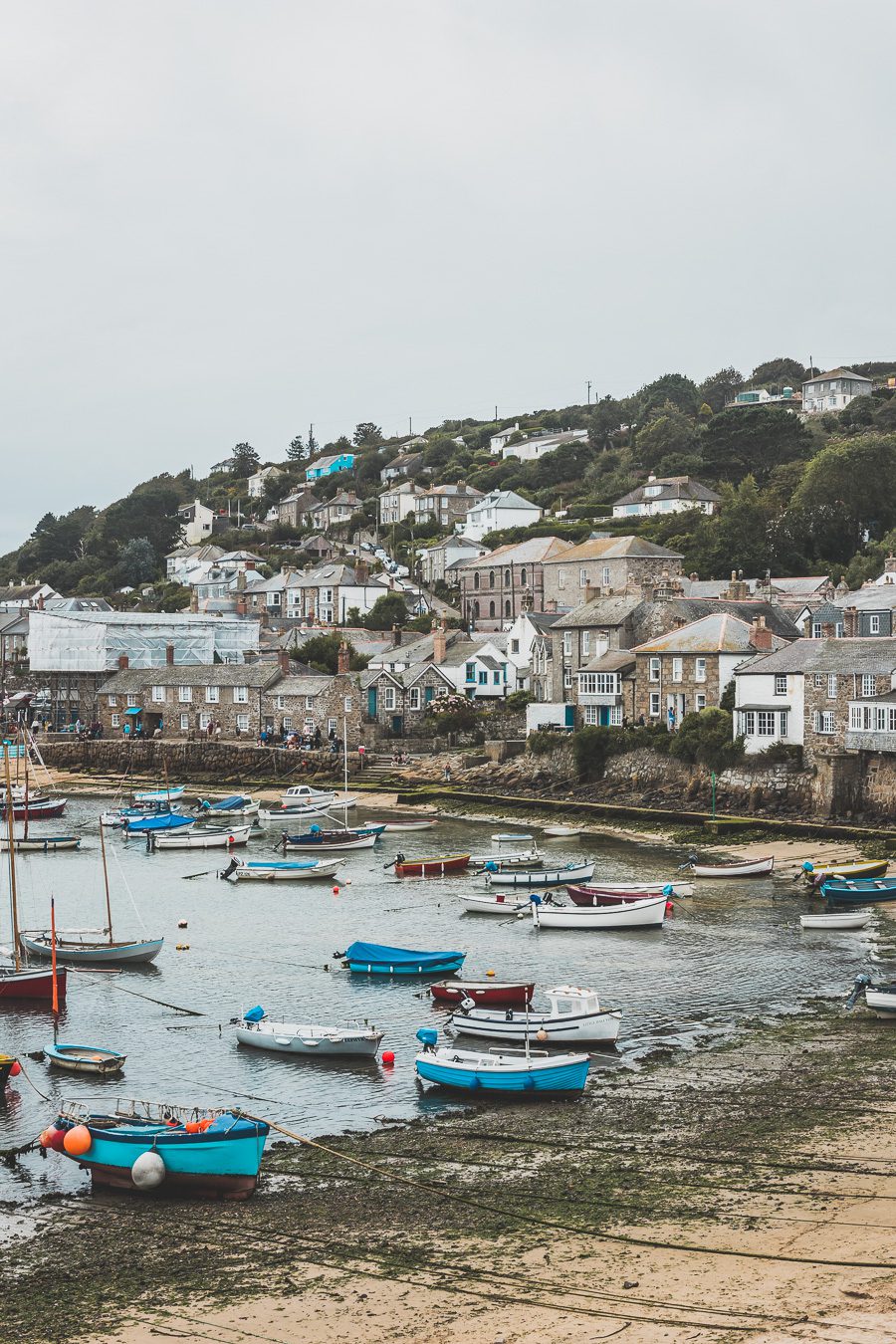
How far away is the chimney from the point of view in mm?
62094

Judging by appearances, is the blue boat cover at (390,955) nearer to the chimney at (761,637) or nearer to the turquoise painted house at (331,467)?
the chimney at (761,637)

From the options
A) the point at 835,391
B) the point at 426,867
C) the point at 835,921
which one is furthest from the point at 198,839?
the point at 835,391

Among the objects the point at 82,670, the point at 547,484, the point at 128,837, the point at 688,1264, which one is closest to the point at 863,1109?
the point at 688,1264

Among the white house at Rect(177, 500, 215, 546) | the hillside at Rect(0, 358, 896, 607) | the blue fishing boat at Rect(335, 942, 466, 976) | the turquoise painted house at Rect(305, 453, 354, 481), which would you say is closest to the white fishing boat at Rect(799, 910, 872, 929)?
the blue fishing boat at Rect(335, 942, 466, 976)

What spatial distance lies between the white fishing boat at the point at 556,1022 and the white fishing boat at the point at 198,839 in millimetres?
30565

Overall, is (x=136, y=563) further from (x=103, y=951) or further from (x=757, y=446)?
(x=103, y=951)

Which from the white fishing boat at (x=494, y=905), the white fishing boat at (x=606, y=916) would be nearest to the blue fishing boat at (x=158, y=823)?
the white fishing boat at (x=494, y=905)

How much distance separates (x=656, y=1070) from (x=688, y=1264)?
9.10 metres

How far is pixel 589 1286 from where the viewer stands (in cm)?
1658

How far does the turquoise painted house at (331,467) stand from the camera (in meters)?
177

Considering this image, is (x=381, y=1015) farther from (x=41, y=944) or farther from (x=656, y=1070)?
(x=41, y=944)

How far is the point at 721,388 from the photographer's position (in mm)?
176250

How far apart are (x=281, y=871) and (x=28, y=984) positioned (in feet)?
60.3

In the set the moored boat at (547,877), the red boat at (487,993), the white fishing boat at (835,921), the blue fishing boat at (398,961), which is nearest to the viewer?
the red boat at (487,993)
